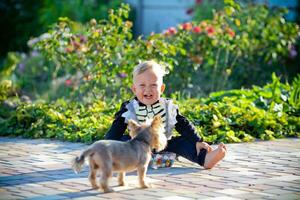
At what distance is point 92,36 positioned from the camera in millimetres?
9211

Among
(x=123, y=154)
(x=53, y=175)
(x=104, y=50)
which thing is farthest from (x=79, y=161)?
(x=104, y=50)

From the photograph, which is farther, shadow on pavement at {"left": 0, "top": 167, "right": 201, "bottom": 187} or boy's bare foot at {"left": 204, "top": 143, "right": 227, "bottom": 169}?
boy's bare foot at {"left": 204, "top": 143, "right": 227, "bottom": 169}

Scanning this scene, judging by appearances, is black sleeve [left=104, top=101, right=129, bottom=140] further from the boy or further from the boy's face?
the boy's face

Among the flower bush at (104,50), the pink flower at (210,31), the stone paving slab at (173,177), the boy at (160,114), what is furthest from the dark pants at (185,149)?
the pink flower at (210,31)

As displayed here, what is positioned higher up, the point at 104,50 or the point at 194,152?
the point at 104,50

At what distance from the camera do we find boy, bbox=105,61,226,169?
601cm

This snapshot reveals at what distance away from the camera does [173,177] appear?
5797mm

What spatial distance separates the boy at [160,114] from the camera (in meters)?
6.01

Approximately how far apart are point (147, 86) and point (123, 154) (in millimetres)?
1037

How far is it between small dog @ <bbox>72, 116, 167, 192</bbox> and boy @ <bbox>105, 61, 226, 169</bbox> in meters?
0.63

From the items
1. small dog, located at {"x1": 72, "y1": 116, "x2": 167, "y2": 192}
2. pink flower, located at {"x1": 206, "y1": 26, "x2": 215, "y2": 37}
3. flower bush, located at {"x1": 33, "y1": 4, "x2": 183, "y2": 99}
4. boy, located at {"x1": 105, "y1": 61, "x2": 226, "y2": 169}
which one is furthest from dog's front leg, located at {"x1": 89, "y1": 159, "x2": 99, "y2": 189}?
pink flower, located at {"x1": 206, "y1": 26, "x2": 215, "y2": 37}

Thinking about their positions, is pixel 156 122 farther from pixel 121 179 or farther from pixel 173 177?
pixel 173 177

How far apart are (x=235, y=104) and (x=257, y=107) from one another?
0.42 m

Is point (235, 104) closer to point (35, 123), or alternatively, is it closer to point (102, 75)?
point (102, 75)
